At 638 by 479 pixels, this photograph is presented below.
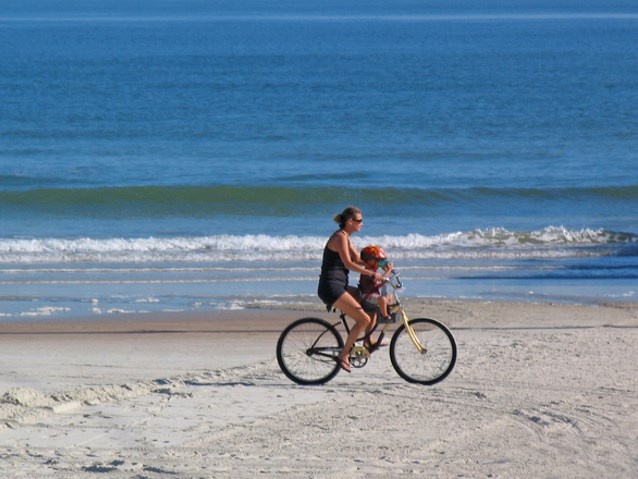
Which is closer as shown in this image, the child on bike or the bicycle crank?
the child on bike

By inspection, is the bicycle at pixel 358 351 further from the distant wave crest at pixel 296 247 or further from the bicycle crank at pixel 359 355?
the distant wave crest at pixel 296 247

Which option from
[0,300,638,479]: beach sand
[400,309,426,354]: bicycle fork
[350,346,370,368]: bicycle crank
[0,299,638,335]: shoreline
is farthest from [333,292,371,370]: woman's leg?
[0,299,638,335]: shoreline

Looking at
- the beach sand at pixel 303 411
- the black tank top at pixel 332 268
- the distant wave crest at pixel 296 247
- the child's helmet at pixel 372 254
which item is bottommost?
the beach sand at pixel 303 411

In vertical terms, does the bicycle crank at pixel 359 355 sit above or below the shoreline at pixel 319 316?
below

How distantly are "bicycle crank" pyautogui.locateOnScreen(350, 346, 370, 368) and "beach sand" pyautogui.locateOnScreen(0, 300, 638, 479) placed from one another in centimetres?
15

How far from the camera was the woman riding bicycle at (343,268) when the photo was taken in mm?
8812

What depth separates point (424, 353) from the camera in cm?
928

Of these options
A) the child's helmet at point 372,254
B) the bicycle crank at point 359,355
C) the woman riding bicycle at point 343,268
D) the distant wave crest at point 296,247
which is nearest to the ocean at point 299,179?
the distant wave crest at point 296,247

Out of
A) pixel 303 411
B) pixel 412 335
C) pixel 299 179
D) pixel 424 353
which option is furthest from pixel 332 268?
pixel 299 179

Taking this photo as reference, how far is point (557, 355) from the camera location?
10.5 metres

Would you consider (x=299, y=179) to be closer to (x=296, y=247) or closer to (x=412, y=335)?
(x=296, y=247)

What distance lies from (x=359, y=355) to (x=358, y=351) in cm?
5

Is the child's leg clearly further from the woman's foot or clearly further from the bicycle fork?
the woman's foot

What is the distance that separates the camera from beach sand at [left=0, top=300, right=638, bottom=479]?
7066 millimetres
